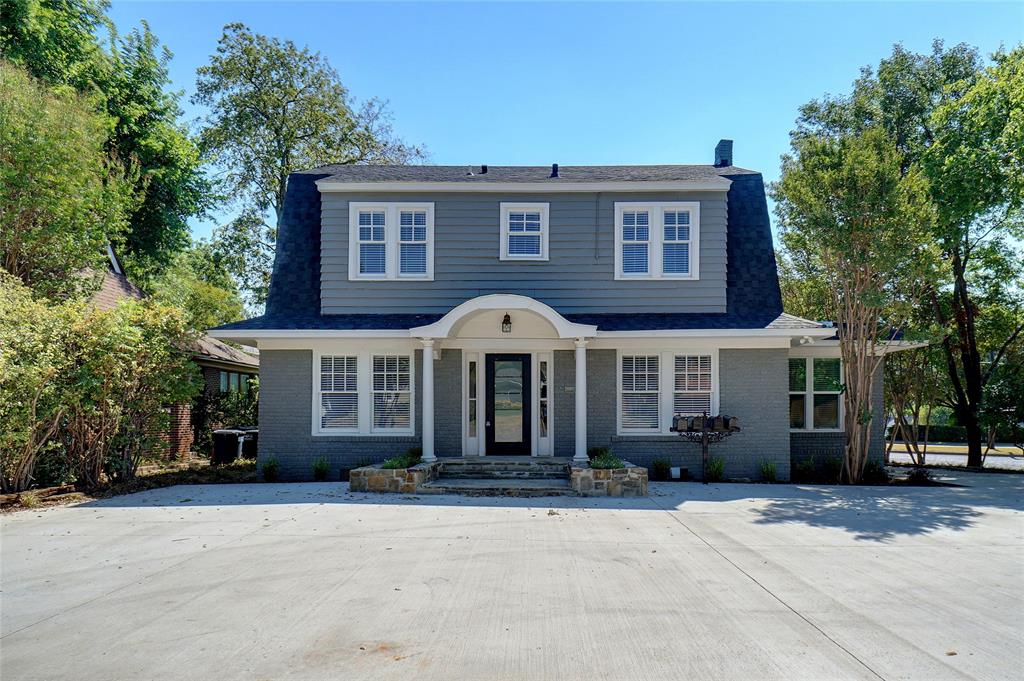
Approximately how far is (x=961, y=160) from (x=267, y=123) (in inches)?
837

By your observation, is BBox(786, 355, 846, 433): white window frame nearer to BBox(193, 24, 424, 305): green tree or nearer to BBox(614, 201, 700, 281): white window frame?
BBox(614, 201, 700, 281): white window frame

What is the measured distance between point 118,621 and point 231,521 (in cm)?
408

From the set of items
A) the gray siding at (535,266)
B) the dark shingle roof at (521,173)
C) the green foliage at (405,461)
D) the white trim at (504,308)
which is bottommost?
the green foliage at (405,461)

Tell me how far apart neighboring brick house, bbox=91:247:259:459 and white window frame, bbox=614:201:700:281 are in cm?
933

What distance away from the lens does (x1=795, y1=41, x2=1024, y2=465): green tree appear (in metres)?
15.2

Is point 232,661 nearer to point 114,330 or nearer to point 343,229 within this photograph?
point 114,330

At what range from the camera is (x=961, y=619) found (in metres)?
5.29

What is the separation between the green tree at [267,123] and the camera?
960 inches

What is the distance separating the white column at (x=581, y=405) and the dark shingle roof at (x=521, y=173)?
3.63 m

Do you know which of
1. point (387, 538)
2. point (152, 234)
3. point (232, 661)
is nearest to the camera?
point (232, 661)

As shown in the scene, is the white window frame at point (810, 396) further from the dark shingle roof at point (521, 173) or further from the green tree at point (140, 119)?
the green tree at point (140, 119)

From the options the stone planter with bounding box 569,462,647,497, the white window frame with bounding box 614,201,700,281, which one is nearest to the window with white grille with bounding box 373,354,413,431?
the stone planter with bounding box 569,462,647,497

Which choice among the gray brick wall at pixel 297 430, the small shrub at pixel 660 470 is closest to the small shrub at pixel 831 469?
the small shrub at pixel 660 470

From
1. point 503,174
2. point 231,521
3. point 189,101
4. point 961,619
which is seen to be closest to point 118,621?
point 231,521
